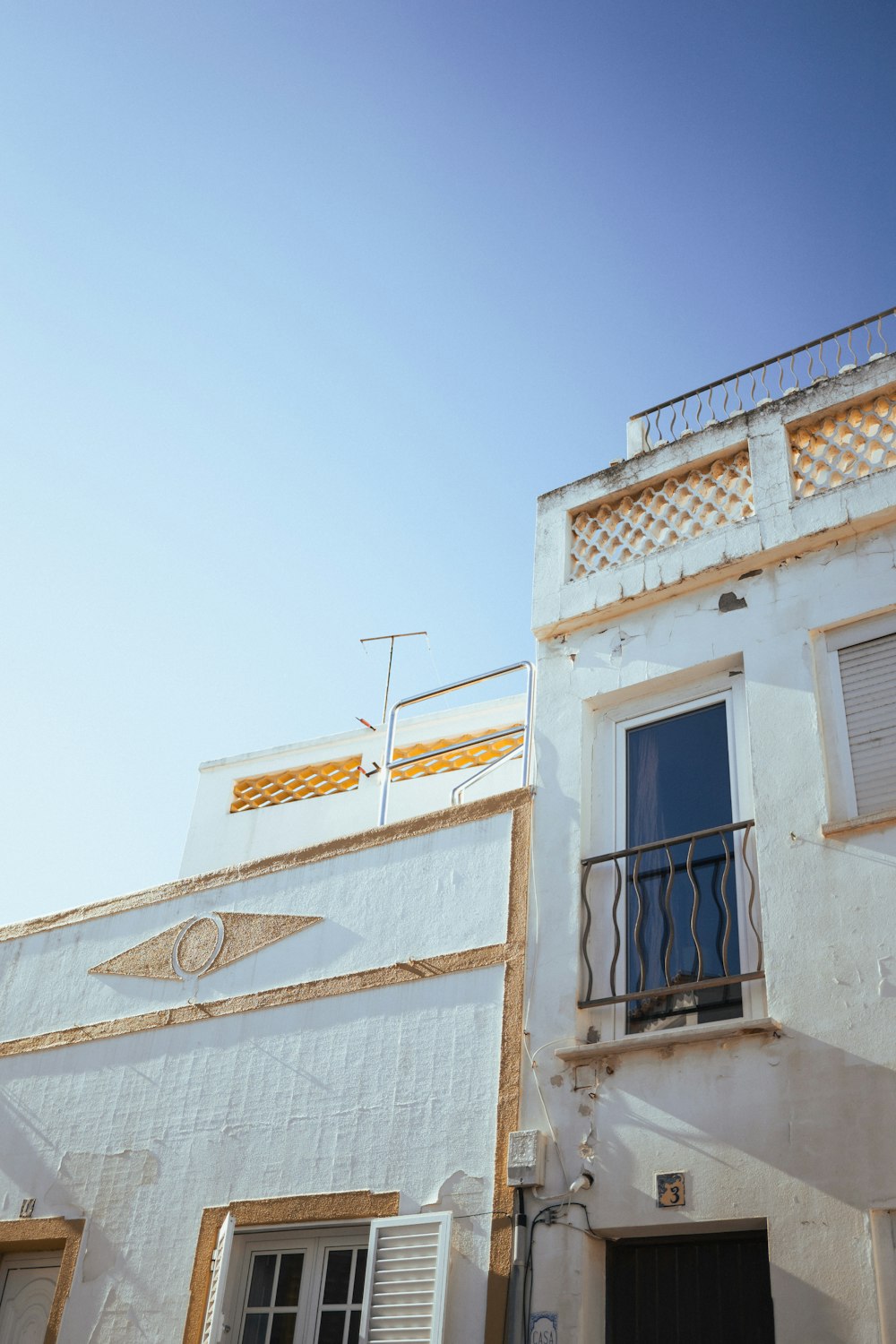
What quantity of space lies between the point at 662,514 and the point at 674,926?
104 inches

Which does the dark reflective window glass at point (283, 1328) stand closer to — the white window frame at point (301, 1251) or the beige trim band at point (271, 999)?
the white window frame at point (301, 1251)

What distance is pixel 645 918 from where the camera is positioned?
6.24m

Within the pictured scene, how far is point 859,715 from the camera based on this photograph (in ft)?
19.8

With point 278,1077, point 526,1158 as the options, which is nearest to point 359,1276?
point 278,1077

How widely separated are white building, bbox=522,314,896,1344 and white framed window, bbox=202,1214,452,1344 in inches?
21.9

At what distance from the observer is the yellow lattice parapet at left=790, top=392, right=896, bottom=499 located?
22.0 ft

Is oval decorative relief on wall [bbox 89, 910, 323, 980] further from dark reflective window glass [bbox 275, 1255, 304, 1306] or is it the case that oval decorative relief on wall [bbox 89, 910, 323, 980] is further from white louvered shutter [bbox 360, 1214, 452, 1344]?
white louvered shutter [bbox 360, 1214, 452, 1344]

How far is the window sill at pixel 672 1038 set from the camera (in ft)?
17.6

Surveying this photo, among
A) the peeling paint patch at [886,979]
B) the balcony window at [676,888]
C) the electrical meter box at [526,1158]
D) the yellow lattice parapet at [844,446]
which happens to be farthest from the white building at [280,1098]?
the yellow lattice parapet at [844,446]

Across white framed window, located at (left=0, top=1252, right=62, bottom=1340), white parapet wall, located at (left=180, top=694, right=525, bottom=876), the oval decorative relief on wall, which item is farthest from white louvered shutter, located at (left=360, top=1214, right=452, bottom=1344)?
white parapet wall, located at (left=180, top=694, right=525, bottom=876)

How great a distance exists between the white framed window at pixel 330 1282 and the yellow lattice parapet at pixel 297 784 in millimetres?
5287

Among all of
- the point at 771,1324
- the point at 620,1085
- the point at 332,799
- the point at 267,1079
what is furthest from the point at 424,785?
the point at 771,1324

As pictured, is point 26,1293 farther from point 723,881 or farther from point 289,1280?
point 723,881

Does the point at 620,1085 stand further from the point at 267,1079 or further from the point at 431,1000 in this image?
the point at 267,1079
